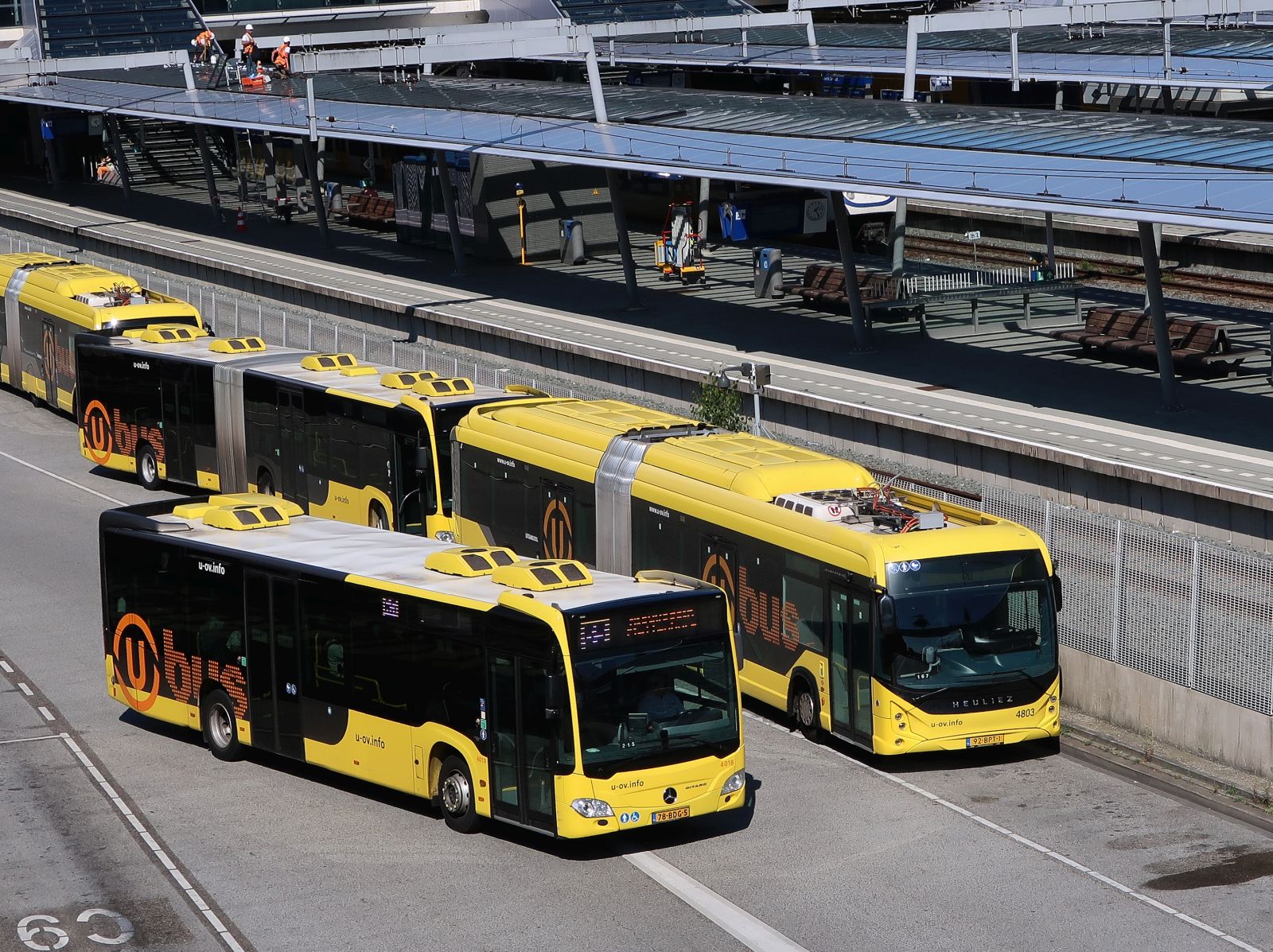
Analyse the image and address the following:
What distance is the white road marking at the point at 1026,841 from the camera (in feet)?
45.8

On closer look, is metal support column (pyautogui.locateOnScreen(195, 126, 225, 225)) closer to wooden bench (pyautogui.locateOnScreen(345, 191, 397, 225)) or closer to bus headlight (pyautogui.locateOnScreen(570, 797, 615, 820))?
wooden bench (pyautogui.locateOnScreen(345, 191, 397, 225))

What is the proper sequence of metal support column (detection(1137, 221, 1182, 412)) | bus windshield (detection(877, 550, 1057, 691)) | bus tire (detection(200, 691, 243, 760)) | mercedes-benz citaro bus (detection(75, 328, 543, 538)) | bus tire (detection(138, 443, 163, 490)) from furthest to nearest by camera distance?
bus tire (detection(138, 443, 163, 490))
metal support column (detection(1137, 221, 1182, 412))
mercedes-benz citaro bus (detection(75, 328, 543, 538))
bus tire (detection(200, 691, 243, 760))
bus windshield (detection(877, 550, 1057, 691))

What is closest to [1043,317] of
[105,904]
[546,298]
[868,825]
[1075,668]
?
[546,298]

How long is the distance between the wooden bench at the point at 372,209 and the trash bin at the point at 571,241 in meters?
7.78

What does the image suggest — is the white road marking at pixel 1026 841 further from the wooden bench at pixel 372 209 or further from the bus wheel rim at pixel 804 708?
the wooden bench at pixel 372 209

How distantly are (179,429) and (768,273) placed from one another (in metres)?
14.1

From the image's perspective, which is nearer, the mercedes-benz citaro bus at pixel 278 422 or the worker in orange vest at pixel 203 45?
the mercedes-benz citaro bus at pixel 278 422

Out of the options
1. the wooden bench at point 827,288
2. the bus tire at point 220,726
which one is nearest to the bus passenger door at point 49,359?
the wooden bench at point 827,288

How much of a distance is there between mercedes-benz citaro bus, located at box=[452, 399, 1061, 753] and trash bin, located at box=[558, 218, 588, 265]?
78.6ft

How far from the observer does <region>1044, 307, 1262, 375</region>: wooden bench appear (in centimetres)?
2961

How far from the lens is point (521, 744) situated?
15.3m

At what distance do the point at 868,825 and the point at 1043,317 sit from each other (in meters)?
21.0

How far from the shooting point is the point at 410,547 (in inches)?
707

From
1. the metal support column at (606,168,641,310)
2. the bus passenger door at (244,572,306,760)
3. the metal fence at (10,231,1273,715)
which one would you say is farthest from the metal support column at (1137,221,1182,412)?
the bus passenger door at (244,572,306,760)
